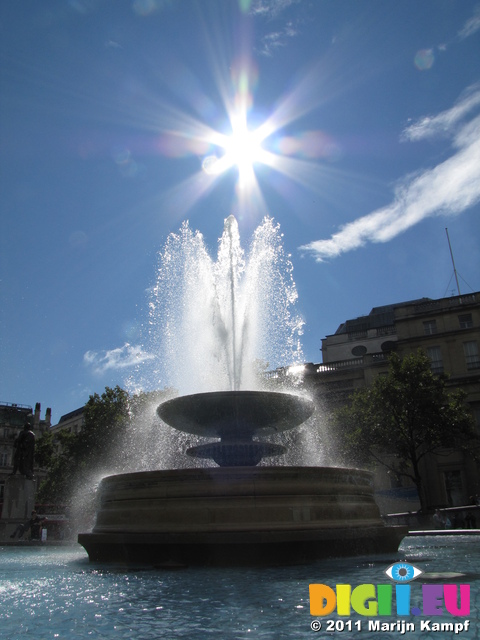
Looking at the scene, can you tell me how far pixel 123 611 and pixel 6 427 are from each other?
72537 mm

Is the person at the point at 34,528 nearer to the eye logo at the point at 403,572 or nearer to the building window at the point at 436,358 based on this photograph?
the eye logo at the point at 403,572

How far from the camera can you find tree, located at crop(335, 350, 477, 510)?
27.1 metres

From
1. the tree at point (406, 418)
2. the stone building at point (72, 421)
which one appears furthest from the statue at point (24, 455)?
the stone building at point (72, 421)

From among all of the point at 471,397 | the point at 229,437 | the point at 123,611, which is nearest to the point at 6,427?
the point at 471,397

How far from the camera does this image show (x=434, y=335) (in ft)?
116

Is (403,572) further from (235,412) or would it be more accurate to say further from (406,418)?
(406,418)

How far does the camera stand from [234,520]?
21.9ft

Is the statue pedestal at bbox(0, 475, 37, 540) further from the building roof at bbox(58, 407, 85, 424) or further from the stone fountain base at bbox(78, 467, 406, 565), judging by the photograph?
the building roof at bbox(58, 407, 85, 424)

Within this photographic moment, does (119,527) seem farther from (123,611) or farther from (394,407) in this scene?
(394,407)

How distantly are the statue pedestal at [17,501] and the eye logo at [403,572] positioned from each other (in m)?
15.6

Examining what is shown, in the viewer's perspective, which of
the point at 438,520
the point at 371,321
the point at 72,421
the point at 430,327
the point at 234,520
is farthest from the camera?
the point at 72,421

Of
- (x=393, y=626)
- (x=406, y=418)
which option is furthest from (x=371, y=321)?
(x=393, y=626)

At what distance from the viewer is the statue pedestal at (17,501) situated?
17744mm

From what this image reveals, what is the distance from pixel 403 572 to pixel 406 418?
2370 centimetres
